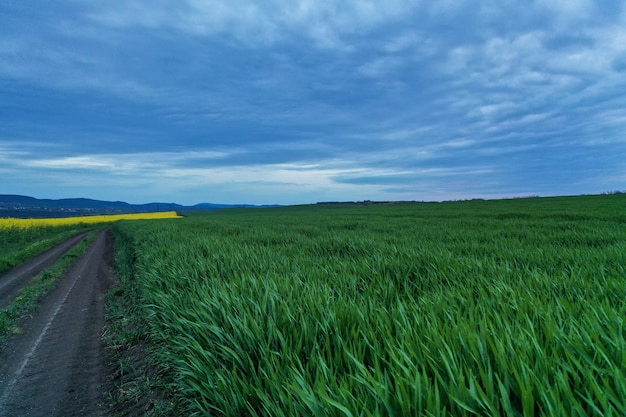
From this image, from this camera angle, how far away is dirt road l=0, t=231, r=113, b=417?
149 inches

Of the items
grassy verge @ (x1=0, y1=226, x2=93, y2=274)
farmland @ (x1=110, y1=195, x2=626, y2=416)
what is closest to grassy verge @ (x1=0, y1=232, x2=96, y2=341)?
farmland @ (x1=110, y1=195, x2=626, y2=416)

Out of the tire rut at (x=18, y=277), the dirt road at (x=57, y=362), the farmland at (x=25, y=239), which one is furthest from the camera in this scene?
the farmland at (x=25, y=239)

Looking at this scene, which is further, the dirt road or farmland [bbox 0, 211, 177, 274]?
farmland [bbox 0, 211, 177, 274]

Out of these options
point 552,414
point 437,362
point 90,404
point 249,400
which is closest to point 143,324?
point 90,404

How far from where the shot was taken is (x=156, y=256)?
23.2ft

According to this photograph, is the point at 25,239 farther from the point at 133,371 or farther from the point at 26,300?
the point at 133,371

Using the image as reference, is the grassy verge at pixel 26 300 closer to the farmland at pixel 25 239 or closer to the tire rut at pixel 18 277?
the tire rut at pixel 18 277

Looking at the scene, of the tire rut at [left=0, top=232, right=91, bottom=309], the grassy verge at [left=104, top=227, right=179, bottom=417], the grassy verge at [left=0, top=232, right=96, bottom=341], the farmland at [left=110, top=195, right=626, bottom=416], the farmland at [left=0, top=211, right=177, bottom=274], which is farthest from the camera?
the farmland at [left=0, top=211, right=177, bottom=274]

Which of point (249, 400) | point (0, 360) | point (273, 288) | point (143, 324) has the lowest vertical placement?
point (0, 360)


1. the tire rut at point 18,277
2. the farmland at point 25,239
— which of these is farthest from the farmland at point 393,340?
the farmland at point 25,239

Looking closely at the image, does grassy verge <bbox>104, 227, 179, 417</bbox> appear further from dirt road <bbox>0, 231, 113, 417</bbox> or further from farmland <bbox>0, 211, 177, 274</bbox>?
farmland <bbox>0, 211, 177, 274</bbox>

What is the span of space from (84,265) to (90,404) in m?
12.0

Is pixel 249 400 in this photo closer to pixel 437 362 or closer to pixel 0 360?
pixel 437 362

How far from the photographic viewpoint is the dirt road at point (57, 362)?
149 inches
